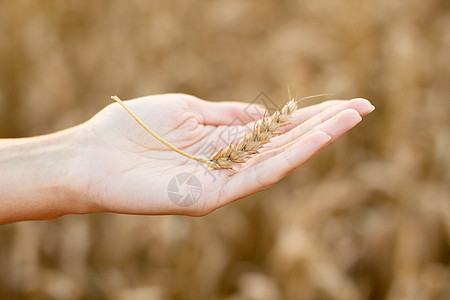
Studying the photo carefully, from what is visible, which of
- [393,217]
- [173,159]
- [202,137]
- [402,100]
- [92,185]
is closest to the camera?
[92,185]

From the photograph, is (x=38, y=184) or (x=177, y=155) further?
(x=177, y=155)

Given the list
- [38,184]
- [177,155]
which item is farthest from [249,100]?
[38,184]

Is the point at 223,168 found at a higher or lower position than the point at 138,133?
lower

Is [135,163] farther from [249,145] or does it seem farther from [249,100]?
[249,100]

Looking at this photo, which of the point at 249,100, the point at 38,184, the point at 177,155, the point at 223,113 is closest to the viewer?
the point at 38,184

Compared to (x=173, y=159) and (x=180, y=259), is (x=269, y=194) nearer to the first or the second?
(x=180, y=259)

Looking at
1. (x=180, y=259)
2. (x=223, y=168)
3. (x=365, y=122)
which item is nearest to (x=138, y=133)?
(x=223, y=168)

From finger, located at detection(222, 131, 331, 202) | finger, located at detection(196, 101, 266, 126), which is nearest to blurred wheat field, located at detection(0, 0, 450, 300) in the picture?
finger, located at detection(196, 101, 266, 126)

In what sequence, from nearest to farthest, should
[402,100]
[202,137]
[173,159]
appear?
1. [173,159]
2. [202,137]
3. [402,100]
